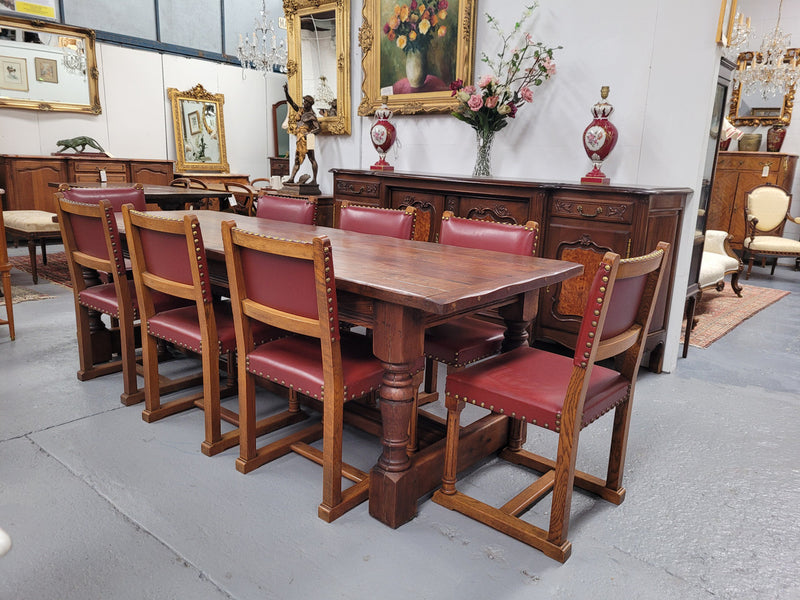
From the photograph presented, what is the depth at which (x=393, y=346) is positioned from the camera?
1.83 metres

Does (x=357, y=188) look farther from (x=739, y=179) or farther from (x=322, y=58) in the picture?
(x=739, y=179)

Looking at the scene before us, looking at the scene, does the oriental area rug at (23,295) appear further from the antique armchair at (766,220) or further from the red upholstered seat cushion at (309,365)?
the antique armchair at (766,220)

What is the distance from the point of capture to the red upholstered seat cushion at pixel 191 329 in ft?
7.71

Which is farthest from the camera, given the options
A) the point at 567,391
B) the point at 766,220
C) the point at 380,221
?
Answer: the point at 766,220

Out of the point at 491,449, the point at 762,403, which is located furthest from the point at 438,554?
the point at 762,403

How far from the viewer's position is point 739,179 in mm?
7520

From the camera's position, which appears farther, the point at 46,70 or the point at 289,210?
the point at 46,70

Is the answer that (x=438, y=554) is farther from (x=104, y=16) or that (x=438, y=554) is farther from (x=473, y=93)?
(x=104, y=16)

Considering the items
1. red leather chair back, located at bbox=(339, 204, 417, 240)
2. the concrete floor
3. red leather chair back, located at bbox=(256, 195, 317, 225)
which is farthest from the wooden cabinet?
red leather chair back, located at bbox=(256, 195, 317, 225)

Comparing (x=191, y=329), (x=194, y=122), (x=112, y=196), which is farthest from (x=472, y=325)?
(x=194, y=122)

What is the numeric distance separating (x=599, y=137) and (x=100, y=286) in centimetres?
288

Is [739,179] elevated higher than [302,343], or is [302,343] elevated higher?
[739,179]

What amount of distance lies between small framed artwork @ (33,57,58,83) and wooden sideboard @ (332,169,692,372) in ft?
20.3

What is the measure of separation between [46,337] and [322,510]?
2.78 metres
